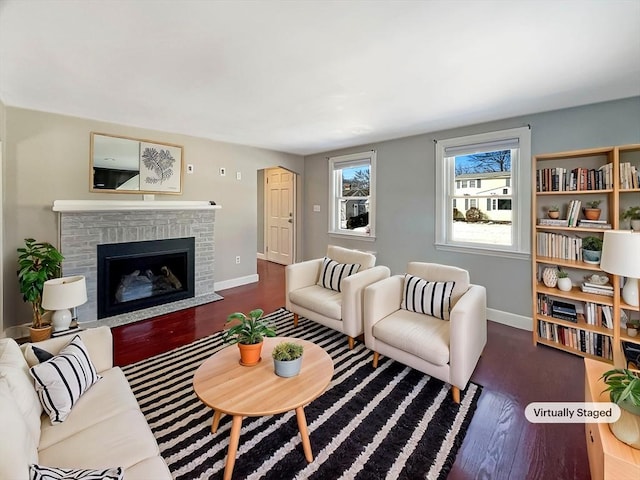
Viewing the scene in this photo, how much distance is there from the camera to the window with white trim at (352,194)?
15.5ft

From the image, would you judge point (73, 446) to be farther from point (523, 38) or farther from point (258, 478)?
point (523, 38)

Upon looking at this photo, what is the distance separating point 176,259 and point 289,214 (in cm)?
272


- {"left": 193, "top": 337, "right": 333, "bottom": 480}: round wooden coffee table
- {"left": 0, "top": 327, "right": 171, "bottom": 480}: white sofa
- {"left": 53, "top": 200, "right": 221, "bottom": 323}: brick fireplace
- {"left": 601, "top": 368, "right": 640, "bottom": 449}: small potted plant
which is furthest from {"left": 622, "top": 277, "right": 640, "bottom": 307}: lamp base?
{"left": 53, "top": 200, "right": 221, "bottom": 323}: brick fireplace

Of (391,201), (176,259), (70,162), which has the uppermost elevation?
(70,162)

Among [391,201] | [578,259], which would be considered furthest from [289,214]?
[578,259]

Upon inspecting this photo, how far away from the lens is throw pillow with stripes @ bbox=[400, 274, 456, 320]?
247 centimetres

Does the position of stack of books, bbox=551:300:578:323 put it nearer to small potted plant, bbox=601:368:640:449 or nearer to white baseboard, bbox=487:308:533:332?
white baseboard, bbox=487:308:533:332

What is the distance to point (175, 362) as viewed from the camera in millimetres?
2547

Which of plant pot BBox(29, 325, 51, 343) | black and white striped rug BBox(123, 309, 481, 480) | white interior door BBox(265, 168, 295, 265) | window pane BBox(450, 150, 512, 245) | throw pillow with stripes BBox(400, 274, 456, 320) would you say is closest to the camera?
black and white striped rug BBox(123, 309, 481, 480)

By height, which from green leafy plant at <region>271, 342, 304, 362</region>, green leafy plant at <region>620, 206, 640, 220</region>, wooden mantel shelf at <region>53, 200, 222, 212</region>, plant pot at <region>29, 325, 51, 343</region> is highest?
wooden mantel shelf at <region>53, 200, 222, 212</region>

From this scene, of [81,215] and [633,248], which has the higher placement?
[81,215]

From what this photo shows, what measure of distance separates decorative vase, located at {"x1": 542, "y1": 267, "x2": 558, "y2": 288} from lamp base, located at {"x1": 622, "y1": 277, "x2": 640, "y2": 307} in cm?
51

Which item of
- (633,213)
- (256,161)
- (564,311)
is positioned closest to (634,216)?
(633,213)

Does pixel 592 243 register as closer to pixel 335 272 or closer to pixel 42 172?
pixel 335 272
